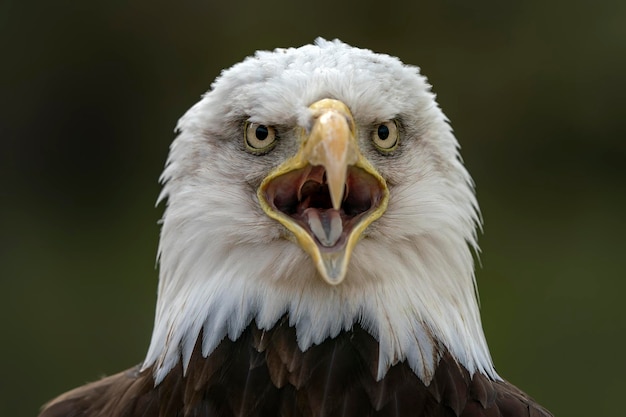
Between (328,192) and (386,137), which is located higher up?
(386,137)

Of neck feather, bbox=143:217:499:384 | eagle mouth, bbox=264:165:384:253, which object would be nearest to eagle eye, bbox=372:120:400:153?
eagle mouth, bbox=264:165:384:253

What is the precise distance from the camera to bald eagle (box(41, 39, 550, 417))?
2168 mm

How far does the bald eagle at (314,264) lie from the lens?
2.17m

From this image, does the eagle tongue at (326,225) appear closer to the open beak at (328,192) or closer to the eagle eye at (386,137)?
the open beak at (328,192)

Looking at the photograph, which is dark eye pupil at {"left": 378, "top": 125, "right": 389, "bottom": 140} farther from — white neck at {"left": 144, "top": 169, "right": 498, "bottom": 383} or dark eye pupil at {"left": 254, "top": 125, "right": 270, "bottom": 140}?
dark eye pupil at {"left": 254, "top": 125, "right": 270, "bottom": 140}

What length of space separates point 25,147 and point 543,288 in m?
3.91

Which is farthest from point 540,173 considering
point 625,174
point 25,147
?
point 25,147

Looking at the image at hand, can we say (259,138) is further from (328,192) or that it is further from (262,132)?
(328,192)

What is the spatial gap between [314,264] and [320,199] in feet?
0.63

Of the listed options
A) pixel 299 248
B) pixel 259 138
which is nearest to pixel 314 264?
pixel 299 248

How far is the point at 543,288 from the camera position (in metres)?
6.51

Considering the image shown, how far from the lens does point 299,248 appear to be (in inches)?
85.5

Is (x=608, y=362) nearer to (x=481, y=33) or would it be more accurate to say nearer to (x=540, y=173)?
(x=540, y=173)

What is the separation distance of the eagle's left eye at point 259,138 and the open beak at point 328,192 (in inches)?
2.4
